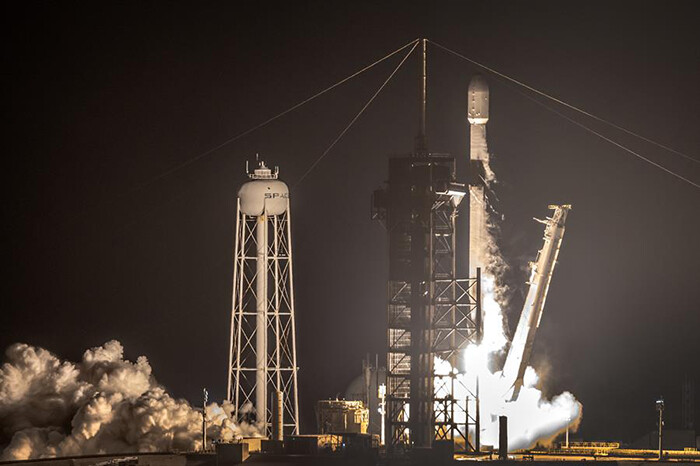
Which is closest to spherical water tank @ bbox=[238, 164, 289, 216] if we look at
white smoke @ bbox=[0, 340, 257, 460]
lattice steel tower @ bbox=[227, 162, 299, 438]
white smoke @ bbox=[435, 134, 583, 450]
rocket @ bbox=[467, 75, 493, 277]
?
lattice steel tower @ bbox=[227, 162, 299, 438]

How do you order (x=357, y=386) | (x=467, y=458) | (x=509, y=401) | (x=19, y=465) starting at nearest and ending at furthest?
1. (x=19, y=465)
2. (x=467, y=458)
3. (x=509, y=401)
4. (x=357, y=386)

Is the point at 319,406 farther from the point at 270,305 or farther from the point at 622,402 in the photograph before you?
the point at 622,402

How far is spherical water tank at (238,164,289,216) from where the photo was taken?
9956 centimetres

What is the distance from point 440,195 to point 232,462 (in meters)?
19.5

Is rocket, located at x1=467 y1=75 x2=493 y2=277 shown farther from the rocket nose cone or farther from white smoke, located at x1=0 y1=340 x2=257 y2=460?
white smoke, located at x1=0 y1=340 x2=257 y2=460

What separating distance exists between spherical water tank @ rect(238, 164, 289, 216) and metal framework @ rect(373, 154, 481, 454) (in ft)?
18.5

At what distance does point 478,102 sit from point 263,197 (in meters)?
13.5

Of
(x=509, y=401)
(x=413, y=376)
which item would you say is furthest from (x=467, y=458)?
(x=509, y=401)

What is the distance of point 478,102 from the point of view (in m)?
103

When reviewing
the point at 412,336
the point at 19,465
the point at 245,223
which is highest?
the point at 245,223

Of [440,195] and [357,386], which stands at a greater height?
[440,195]

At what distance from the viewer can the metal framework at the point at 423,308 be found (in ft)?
307

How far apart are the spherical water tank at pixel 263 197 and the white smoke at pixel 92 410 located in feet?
33.5

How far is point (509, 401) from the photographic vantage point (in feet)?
330
